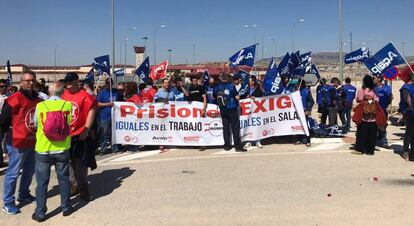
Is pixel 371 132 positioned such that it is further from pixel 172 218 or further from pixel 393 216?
pixel 172 218

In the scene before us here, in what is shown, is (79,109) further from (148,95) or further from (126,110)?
(148,95)

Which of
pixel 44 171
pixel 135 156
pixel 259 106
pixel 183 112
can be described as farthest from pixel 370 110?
pixel 44 171

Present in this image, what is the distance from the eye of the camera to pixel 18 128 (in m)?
5.91

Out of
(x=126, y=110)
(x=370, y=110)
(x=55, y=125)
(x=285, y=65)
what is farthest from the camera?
(x=285, y=65)

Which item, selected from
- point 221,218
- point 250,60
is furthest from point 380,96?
point 221,218

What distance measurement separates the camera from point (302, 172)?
7852mm

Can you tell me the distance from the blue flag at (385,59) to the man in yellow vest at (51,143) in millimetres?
7836

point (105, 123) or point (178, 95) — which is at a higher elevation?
point (178, 95)

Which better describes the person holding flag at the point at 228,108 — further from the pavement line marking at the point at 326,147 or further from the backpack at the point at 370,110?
the backpack at the point at 370,110

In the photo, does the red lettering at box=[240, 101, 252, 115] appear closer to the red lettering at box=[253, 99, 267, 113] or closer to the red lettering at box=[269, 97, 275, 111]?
the red lettering at box=[253, 99, 267, 113]

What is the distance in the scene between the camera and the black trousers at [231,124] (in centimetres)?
1001

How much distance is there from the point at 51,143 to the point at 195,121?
17.8ft

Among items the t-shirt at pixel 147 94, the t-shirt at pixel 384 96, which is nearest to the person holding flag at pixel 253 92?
the t-shirt at pixel 147 94

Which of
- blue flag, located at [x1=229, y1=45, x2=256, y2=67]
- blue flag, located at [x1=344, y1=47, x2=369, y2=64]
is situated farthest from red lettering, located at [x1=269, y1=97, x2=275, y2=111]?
blue flag, located at [x1=344, y1=47, x2=369, y2=64]
